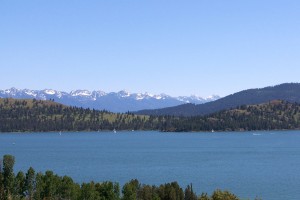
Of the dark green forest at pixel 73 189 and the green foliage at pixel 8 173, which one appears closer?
the dark green forest at pixel 73 189

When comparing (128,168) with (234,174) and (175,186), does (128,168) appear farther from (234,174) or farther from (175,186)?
(175,186)

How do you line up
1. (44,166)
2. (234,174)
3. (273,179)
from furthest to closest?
(44,166) < (234,174) < (273,179)

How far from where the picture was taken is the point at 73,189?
80.1 m

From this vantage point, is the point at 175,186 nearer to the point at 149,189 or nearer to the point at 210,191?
the point at 149,189

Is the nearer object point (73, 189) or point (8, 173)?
point (73, 189)

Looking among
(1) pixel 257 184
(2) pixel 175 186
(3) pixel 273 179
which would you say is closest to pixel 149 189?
(2) pixel 175 186

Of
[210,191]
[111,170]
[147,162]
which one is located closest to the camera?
[210,191]

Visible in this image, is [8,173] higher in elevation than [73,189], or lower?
higher

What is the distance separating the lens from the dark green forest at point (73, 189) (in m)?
76.0

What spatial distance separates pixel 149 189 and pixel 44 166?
9164 cm

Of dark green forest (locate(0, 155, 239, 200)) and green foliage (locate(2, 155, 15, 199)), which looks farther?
green foliage (locate(2, 155, 15, 199))

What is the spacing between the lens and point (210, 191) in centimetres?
11481

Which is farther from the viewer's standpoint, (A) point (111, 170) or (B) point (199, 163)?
(B) point (199, 163)

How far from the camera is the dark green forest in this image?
249ft
